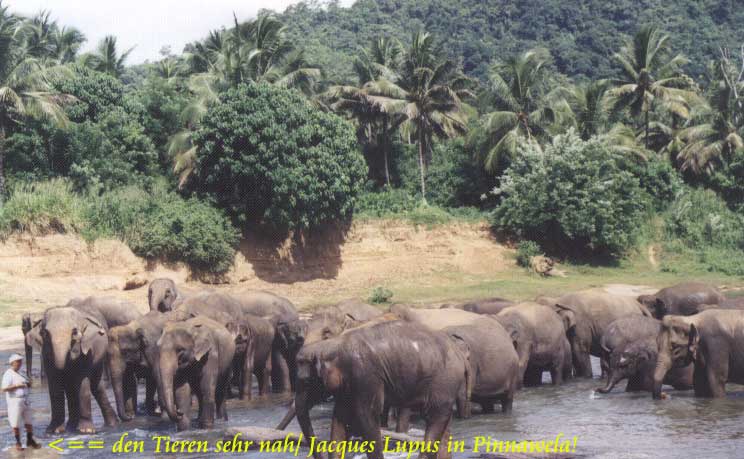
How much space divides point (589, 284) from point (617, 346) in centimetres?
2348

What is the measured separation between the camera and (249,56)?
44.1 metres

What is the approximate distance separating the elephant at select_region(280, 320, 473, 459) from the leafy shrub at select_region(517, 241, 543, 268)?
3270cm

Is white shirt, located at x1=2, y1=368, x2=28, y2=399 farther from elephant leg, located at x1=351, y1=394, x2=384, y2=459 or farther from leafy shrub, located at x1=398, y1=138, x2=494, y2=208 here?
leafy shrub, located at x1=398, y1=138, x2=494, y2=208

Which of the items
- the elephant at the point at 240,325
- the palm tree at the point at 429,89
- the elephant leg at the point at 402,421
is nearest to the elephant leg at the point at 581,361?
the elephant at the point at 240,325

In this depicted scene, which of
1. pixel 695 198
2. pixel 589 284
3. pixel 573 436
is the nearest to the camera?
pixel 573 436

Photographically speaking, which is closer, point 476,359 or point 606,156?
point 476,359

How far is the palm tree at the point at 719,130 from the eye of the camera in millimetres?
50844

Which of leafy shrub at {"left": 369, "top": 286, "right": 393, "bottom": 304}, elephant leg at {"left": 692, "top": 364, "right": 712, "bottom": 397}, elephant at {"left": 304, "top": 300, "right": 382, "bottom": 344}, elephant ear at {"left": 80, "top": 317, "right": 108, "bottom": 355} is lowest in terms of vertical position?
leafy shrub at {"left": 369, "top": 286, "right": 393, "bottom": 304}

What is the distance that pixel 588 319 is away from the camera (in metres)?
19.8

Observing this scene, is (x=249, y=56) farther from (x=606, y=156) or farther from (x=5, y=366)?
(x=5, y=366)

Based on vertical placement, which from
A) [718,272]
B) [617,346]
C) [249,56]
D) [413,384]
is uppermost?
[249,56]

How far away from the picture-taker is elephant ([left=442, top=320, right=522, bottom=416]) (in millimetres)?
14070

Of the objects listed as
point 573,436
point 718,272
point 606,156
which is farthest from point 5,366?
point 718,272

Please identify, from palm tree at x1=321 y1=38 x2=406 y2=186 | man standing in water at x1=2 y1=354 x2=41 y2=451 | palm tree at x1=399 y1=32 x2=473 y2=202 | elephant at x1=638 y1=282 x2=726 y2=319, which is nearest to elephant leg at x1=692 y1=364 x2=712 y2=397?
elephant at x1=638 y1=282 x2=726 y2=319
